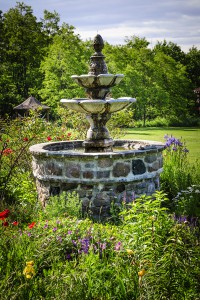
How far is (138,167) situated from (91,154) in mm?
943

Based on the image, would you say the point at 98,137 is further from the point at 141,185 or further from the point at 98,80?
the point at 141,185

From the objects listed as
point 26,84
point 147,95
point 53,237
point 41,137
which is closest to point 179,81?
point 147,95

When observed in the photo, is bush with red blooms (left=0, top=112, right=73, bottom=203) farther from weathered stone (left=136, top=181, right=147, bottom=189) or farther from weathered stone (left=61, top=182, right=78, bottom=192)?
weathered stone (left=136, top=181, right=147, bottom=189)

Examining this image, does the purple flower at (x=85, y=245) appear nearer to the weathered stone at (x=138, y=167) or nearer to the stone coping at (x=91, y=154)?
the stone coping at (x=91, y=154)

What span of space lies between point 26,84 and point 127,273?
35.6 meters

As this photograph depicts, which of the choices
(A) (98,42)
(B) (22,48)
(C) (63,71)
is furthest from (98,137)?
(B) (22,48)

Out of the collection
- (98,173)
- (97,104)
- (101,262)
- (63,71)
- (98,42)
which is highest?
(63,71)

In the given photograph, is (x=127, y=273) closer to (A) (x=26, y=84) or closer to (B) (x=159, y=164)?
(B) (x=159, y=164)

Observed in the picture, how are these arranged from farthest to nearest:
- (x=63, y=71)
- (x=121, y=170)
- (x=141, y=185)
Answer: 1. (x=63, y=71)
2. (x=141, y=185)
3. (x=121, y=170)

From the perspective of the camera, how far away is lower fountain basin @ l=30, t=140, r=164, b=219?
19.9ft

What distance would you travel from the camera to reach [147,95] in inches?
1411

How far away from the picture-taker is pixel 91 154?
19.7 feet

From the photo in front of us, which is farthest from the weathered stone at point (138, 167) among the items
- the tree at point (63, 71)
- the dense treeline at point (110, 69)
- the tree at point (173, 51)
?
the tree at point (173, 51)

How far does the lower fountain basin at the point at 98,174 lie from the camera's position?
6.05 meters
